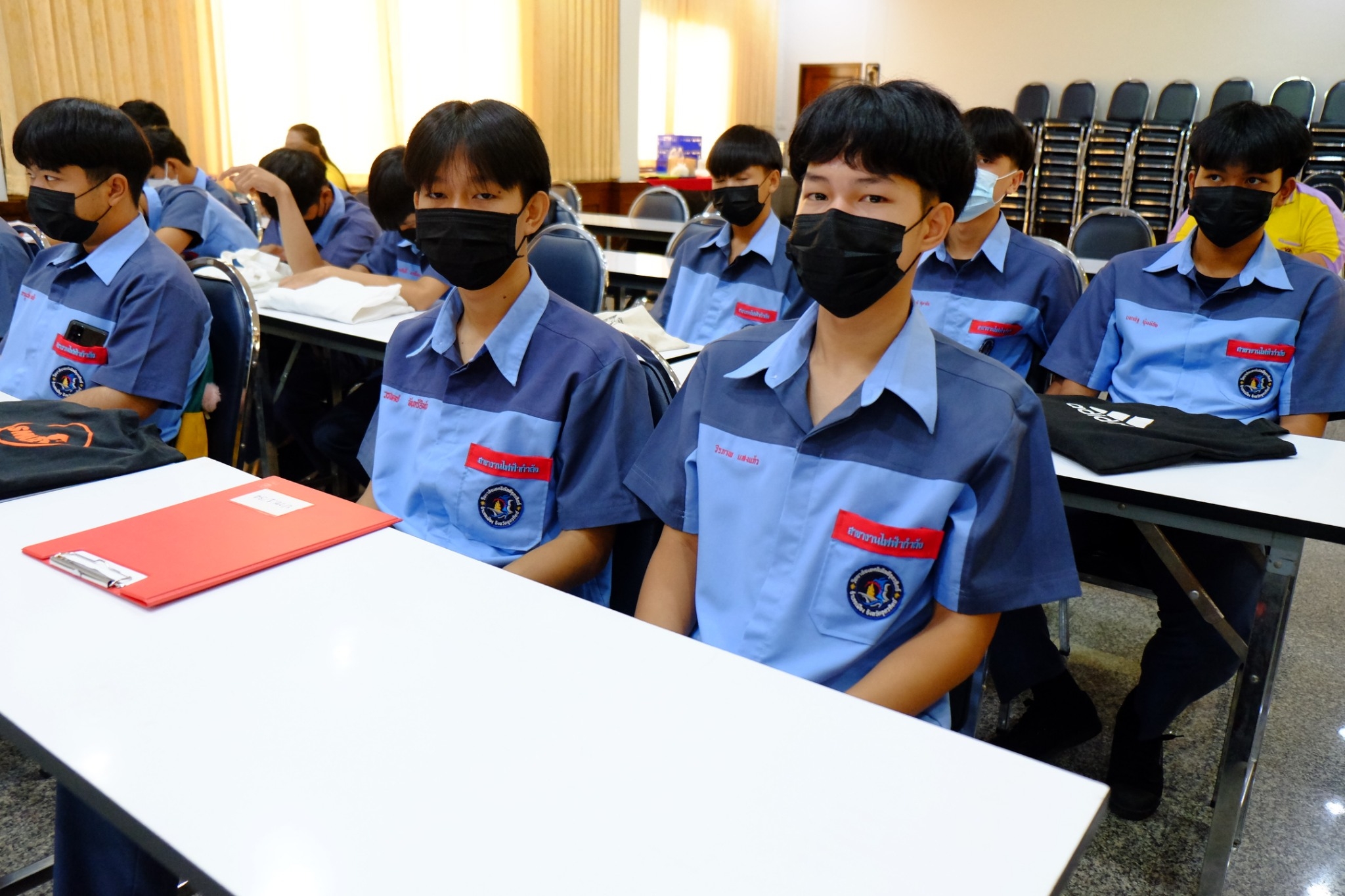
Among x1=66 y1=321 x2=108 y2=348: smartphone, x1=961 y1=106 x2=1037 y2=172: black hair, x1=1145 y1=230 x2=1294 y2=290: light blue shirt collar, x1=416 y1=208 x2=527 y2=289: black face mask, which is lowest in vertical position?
x1=66 y1=321 x2=108 y2=348: smartphone

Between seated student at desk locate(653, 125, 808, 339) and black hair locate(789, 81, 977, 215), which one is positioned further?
seated student at desk locate(653, 125, 808, 339)

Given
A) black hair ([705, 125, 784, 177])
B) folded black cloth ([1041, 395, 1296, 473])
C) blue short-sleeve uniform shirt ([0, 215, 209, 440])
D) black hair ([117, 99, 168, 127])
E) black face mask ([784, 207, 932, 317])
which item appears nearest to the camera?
black face mask ([784, 207, 932, 317])

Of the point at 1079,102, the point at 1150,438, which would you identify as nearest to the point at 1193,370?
the point at 1150,438

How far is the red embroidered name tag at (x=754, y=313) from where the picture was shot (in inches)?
115

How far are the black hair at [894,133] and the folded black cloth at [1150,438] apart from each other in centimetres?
63

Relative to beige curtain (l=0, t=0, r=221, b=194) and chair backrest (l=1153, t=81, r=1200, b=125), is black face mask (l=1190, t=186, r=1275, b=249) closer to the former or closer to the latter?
beige curtain (l=0, t=0, r=221, b=194)

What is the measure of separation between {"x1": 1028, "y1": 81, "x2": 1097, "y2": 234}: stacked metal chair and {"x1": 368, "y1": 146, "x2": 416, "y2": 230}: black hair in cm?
699

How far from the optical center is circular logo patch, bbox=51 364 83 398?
6.38 feet

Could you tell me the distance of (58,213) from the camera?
1.96 m

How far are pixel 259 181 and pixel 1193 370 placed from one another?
2.90 meters

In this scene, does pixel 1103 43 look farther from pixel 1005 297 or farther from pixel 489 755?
pixel 489 755

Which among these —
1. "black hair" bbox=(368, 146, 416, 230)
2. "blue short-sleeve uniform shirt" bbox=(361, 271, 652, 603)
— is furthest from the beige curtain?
"blue short-sleeve uniform shirt" bbox=(361, 271, 652, 603)

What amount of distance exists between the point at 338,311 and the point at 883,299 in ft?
6.33

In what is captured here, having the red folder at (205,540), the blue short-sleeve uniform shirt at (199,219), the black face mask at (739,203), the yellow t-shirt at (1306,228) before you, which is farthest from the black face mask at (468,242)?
the yellow t-shirt at (1306,228)
